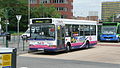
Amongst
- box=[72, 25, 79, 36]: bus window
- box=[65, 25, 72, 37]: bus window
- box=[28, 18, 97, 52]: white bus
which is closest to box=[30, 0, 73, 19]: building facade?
box=[72, 25, 79, 36]: bus window

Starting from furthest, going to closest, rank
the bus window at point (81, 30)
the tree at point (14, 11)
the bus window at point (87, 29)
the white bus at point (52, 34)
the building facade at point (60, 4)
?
the building facade at point (60, 4) → the tree at point (14, 11) → the bus window at point (87, 29) → the bus window at point (81, 30) → the white bus at point (52, 34)

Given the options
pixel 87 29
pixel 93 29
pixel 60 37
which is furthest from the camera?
pixel 93 29

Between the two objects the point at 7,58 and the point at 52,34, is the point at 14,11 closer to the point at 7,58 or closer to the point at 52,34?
the point at 52,34

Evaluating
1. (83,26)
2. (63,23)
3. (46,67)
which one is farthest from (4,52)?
(83,26)

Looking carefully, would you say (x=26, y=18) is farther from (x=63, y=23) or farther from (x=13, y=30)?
(x=63, y=23)

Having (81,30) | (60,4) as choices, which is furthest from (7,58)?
(60,4)

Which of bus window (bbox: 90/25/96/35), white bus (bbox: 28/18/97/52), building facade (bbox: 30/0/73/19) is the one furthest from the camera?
building facade (bbox: 30/0/73/19)

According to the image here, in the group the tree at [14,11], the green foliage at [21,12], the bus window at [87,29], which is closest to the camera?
the bus window at [87,29]

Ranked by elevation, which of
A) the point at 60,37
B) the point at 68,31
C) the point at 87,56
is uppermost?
the point at 68,31

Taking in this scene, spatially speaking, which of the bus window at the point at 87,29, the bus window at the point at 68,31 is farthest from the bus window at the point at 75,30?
the bus window at the point at 87,29

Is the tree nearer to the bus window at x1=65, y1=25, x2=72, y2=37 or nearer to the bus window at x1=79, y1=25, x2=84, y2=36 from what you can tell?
the bus window at x1=79, y1=25, x2=84, y2=36

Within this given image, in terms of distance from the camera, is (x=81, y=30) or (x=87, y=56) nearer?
(x=87, y=56)

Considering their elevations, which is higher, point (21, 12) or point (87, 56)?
point (21, 12)

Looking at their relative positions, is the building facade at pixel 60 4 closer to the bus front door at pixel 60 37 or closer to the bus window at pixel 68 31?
the bus window at pixel 68 31
